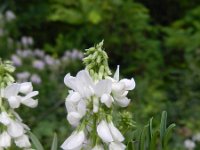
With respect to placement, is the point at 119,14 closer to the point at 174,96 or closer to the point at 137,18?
the point at 137,18

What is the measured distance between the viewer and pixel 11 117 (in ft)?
5.32

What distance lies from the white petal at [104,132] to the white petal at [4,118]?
25 cm

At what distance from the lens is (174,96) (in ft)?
16.1

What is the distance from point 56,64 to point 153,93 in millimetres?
807

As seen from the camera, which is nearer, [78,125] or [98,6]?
[78,125]

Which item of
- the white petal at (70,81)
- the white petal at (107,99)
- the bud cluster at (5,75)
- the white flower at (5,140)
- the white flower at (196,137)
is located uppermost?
the white flower at (196,137)

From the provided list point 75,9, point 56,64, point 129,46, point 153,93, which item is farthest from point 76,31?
point 153,93

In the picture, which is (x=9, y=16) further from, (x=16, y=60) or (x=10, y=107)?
(x=10, y=107)

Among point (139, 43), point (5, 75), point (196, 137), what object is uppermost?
point (139, 43)

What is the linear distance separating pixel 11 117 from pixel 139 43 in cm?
392

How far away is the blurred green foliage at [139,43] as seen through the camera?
463 cm

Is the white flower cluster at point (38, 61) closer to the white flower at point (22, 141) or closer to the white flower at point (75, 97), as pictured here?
the white flower at point (22, 141)

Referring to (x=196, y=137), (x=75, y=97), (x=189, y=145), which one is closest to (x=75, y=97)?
(x=75, y=97)

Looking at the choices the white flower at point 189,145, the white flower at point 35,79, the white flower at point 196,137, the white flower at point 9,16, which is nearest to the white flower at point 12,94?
the white flower at point 189,145
